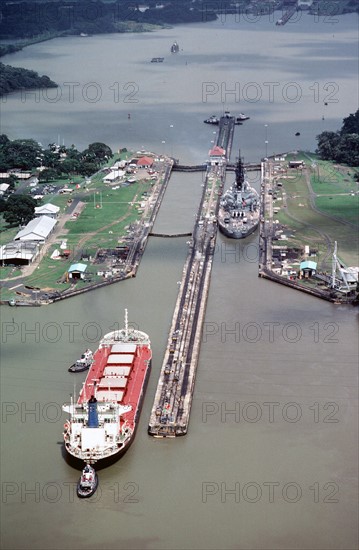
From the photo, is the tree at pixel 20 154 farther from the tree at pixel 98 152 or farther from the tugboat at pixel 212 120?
the tugboat at pixel 212 120

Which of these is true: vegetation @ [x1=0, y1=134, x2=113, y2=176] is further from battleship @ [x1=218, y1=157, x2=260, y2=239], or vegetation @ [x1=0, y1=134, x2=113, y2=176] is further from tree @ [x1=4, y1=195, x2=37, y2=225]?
battleship @ [x1=218, y1=157, x2=260, y2=239]

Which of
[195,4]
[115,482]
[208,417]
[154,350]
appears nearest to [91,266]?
[154,350]

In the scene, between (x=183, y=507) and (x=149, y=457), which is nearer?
(x=183, y=507)

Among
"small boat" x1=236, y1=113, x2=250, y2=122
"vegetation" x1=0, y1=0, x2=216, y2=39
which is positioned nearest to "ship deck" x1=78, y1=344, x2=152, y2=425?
"small boat" x1=236, y1=113, x2=250, y2=122

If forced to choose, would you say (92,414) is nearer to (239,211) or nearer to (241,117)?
(239,211)

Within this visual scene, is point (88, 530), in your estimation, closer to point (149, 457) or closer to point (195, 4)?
point (149, 457)

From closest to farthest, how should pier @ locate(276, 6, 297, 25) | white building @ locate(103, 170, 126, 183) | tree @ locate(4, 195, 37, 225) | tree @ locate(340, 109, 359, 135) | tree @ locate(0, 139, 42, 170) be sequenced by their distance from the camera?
1. tree @ locate(4, 195, 37, 225)
2. white building @ locate(103, 170, 126, 183)
3. tree @ locate(0, 139, 42, 170)
4. tree @ locate(340, 109, 359, 135)
5. pier @ locate(276, 6, 297, 25)
